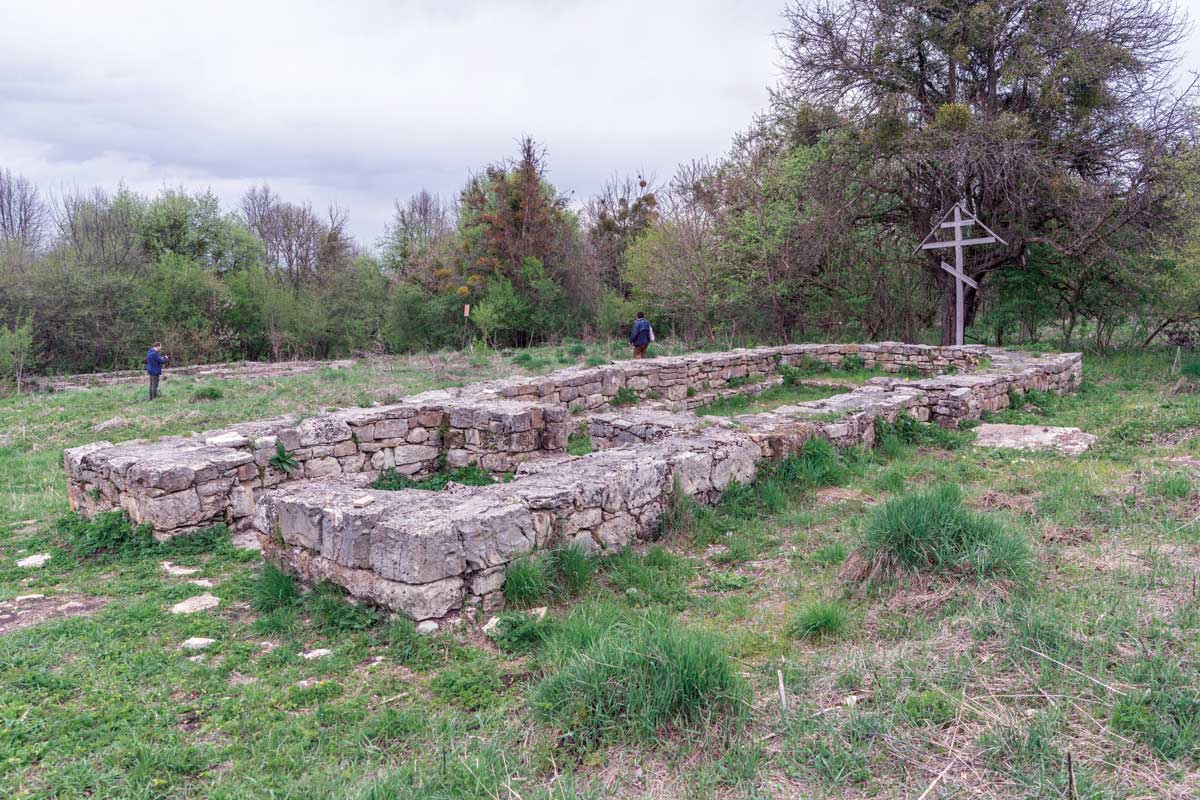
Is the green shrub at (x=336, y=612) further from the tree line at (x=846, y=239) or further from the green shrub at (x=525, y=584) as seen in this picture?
the tree line at (x=846, y=239)

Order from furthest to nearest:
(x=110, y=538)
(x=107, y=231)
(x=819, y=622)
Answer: (x=107, y=231), (x=110, y=538), (x=819, y=622)

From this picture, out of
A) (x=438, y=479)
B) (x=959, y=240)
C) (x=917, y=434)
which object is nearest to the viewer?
(x=438, y=479)

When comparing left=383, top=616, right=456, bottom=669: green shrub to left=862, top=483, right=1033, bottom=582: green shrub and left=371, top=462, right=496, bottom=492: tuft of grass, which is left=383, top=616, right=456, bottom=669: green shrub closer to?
left=862, top=483, right=1033, bottom=582: green shrub

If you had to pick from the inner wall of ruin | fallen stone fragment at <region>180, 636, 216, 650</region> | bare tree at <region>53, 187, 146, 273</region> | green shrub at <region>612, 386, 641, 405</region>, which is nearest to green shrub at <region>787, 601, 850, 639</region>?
the inner wall of ruin

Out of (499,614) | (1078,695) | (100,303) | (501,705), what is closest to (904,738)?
(1078,695)

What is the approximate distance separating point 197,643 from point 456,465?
14.2 feet

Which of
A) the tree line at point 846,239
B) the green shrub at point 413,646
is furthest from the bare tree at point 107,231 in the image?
the green shrub at point 413,646

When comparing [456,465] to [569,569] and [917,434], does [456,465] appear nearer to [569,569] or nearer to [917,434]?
[569,569]

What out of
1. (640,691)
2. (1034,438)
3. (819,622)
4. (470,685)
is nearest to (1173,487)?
(1034,438)

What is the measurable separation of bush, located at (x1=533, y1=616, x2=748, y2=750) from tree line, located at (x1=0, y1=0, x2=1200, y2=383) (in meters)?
13.1

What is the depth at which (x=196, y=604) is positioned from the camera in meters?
4.49

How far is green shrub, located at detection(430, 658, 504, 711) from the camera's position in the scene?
3.20 meters

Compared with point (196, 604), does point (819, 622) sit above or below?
above

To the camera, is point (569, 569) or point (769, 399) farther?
point (769, 399)
